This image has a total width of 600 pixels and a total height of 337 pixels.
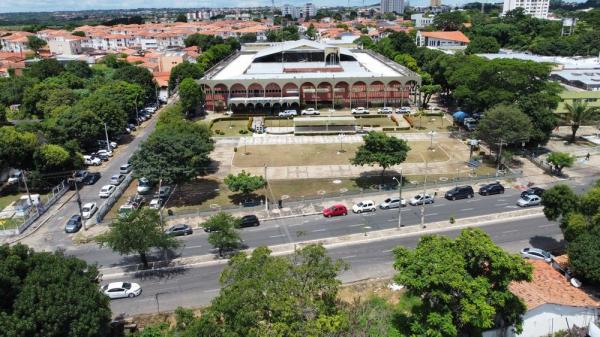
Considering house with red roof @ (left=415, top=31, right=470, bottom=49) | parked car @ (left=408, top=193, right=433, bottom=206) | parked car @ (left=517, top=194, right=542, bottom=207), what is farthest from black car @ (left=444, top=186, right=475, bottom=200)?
house with red roof @ (left=415, top=31, right=470, bottom=49)

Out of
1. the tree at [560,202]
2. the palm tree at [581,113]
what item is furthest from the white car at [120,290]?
the palm tree at [581,113]

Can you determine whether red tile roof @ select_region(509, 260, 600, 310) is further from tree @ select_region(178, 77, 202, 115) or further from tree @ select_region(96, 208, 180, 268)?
tree @ select_region(178, 77, 202, 115)

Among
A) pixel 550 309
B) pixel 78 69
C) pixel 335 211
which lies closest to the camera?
pixel 550 309

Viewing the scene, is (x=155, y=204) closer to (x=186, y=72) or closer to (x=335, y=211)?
(x=335, y=211)

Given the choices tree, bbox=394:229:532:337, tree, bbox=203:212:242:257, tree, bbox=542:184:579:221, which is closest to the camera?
tree, bbox=394:229:532:337

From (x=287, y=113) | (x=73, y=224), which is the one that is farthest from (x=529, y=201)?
(x=287, y=113)

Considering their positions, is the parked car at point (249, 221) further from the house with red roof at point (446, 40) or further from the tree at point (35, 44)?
the tree at point (35, 44)
